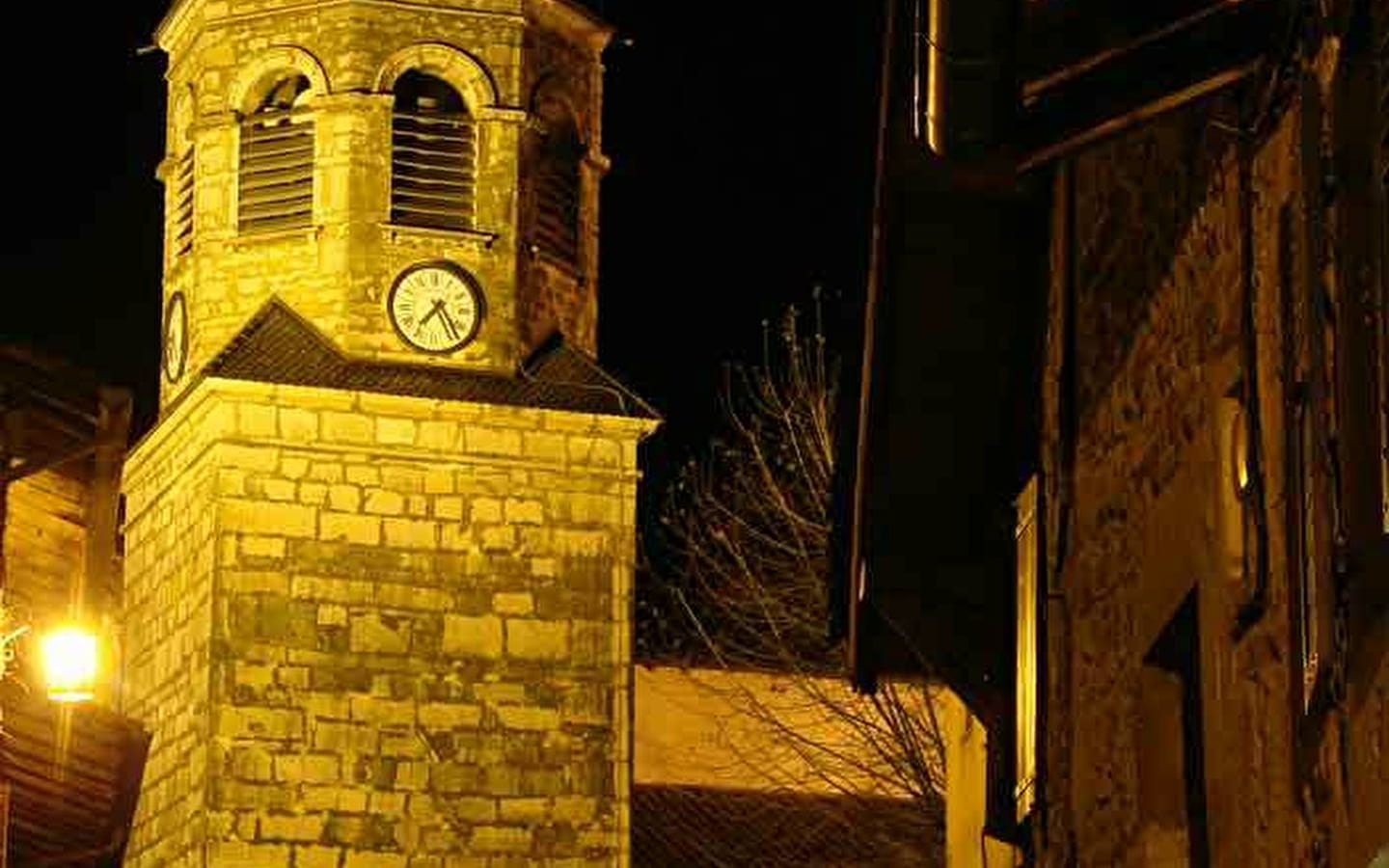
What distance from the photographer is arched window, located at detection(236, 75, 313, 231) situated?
27.1 meters

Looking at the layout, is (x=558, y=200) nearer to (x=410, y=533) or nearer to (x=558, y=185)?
(x=558, y=185)

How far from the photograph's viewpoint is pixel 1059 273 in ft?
38.9

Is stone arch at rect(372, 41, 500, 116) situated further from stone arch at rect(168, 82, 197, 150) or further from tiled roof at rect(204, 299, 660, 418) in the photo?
tiled roof at rect(204, 299, 660, 418)

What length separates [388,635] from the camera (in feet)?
84.6

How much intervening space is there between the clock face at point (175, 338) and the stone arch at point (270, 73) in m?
1.63

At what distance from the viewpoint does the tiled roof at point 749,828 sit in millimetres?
32375

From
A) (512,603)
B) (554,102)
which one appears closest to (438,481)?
(512,603)

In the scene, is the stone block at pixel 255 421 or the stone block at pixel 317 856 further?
the stone block at pixel 255 421

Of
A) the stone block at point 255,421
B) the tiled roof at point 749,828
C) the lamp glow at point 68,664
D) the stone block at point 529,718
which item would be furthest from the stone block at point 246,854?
the tiled roof at point 749,828

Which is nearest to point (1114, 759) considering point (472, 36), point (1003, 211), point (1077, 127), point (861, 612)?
point (1077, 127)

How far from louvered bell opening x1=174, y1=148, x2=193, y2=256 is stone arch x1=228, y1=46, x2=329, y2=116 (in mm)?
714

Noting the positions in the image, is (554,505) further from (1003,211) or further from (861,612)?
(1003,211)

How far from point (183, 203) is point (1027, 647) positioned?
646 inches

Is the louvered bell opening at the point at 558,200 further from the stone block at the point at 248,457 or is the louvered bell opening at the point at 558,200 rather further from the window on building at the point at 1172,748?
the window on building at the point at 1172,748
